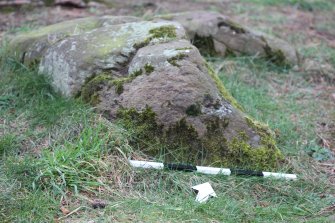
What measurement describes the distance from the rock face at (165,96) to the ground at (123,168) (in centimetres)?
17

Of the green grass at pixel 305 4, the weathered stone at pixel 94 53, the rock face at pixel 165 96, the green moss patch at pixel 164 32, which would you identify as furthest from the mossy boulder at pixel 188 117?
the green grass at pixel 305 4

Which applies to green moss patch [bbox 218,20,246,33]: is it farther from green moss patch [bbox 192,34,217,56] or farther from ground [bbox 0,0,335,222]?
ground [bbox 0,0,335,222]

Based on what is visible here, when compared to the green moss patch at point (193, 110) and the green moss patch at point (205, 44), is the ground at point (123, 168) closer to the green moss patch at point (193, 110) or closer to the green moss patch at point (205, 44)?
the green moss patch at point (205, 44)

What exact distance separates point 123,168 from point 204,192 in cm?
55

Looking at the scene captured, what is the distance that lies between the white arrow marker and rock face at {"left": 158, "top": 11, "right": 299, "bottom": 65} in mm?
2568

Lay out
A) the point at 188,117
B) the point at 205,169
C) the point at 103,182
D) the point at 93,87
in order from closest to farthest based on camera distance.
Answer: the point at 103,182 < the point at 205,169 < the point at 188,117 < the point at 93,87

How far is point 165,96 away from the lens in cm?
404

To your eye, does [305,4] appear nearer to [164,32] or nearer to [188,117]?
[164,32]

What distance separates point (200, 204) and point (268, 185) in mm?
638

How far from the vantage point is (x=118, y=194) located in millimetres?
3488

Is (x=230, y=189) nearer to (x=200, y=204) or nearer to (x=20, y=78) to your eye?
(x=200, y=204)

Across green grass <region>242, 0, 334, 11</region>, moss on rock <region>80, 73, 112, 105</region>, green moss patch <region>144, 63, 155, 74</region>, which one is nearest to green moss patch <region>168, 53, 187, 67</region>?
green moss patch <region>144, 63, 155, 74</region>

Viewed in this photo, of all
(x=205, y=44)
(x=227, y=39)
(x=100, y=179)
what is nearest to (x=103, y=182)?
(x=100, y=179)

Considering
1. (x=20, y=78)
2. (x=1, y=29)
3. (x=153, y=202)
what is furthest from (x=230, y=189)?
(x=1, y=29)
